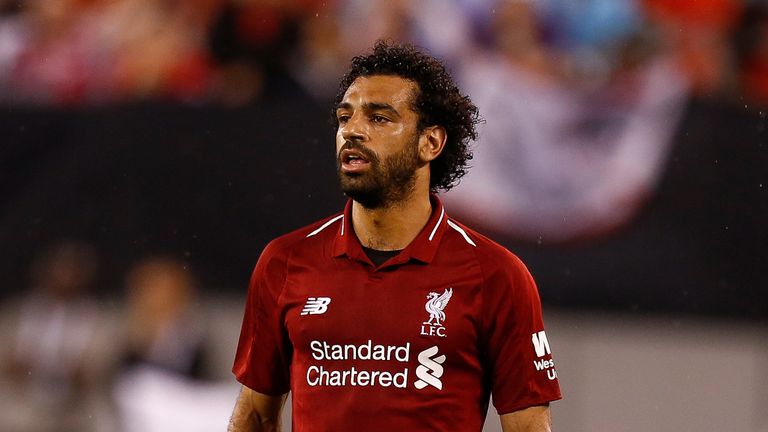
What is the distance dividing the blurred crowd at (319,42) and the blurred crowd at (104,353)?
1.02 metres

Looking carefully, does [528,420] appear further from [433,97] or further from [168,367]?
[168,367]

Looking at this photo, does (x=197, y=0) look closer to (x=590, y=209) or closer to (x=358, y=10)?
(x=358, y=10)

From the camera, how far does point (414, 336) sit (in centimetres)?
327

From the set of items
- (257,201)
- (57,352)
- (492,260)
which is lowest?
(57,352)

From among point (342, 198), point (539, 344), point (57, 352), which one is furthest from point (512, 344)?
point (57, 352)

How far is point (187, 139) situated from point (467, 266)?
151 inches

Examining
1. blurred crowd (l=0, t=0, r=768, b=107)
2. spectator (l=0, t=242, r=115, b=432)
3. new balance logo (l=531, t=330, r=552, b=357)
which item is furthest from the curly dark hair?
spectator (l=0, t=242, r=115, b=432)

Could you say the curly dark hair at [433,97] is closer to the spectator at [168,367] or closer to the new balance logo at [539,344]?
the new balance logo at [539,344]

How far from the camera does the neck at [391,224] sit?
3445mm

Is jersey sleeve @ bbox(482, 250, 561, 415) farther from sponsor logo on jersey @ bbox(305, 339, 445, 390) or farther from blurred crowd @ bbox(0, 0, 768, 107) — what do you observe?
blurred crowd @ bbox(0, 0, 768, 107)

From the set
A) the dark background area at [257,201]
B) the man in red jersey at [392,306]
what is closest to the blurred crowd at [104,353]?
the dark background area at [257,201]

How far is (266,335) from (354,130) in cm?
64

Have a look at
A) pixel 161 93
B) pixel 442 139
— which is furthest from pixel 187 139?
pixel 442 139

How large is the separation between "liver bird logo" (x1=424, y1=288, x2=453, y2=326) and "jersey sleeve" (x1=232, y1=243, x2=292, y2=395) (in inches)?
16.9
